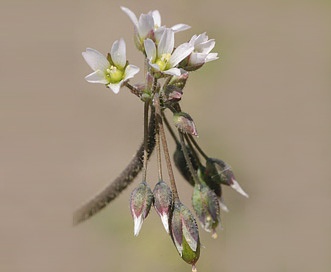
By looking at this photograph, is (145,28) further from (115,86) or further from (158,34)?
(115,86)

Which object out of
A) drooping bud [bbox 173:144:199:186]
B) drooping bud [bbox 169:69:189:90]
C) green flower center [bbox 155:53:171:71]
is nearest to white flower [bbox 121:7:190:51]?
green flower center [bbox 155:53:171:71]

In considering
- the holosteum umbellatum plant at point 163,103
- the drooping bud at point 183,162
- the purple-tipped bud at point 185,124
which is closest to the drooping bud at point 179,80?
the holosteum umbellatum plant at point 163,103

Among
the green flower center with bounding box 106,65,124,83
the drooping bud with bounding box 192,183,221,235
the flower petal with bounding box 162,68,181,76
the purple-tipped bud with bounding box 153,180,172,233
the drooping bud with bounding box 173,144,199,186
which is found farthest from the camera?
the drooping bud with bounding box 173,144,199,186

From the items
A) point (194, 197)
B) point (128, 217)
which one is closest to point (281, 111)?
point (128, 217)

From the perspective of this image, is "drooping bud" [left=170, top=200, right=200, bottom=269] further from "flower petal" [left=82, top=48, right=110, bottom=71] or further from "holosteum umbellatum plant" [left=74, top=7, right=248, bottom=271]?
"flower petal" [left=82, top=48, right=110, bottom=71]

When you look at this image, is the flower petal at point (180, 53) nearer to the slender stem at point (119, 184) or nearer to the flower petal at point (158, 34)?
the flower petal at point (158, 34)

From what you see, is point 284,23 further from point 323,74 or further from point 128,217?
point 128,217

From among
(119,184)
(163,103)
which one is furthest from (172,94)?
(119,184)
